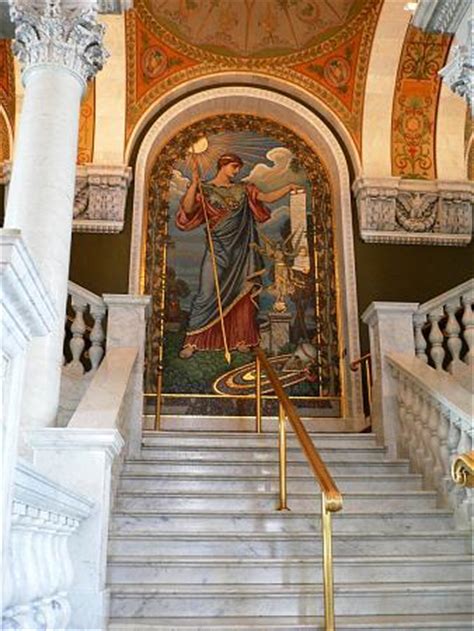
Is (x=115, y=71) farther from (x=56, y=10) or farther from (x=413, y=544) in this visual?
(x=413, y=544)

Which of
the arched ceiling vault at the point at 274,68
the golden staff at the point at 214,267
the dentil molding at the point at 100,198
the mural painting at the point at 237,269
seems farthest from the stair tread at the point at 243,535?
the arched ceiling vault at the point at 274,68

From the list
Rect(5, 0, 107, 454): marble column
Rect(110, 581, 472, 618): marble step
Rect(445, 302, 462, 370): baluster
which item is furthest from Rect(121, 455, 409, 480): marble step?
Rect(445, 302, 462, 370): baluster

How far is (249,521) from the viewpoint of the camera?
5332mm

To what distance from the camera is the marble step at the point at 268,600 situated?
4477 millimetres

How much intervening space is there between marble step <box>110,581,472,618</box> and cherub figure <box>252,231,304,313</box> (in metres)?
5.92

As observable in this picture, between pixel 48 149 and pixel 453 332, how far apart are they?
4161mm

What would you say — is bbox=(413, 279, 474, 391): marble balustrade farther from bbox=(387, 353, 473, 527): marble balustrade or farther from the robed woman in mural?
the robed woman in mural

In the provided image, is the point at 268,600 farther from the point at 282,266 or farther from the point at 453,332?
the point at 282,266

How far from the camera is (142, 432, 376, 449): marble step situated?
6.64 meters

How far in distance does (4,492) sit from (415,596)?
3326 mm

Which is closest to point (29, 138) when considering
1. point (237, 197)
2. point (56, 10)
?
point (56, 10)

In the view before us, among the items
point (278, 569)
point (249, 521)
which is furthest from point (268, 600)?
point (249, 521)

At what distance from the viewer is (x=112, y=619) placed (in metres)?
4.40

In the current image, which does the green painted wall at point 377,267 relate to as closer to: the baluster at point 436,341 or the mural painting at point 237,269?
the mural painting at point 237,269
